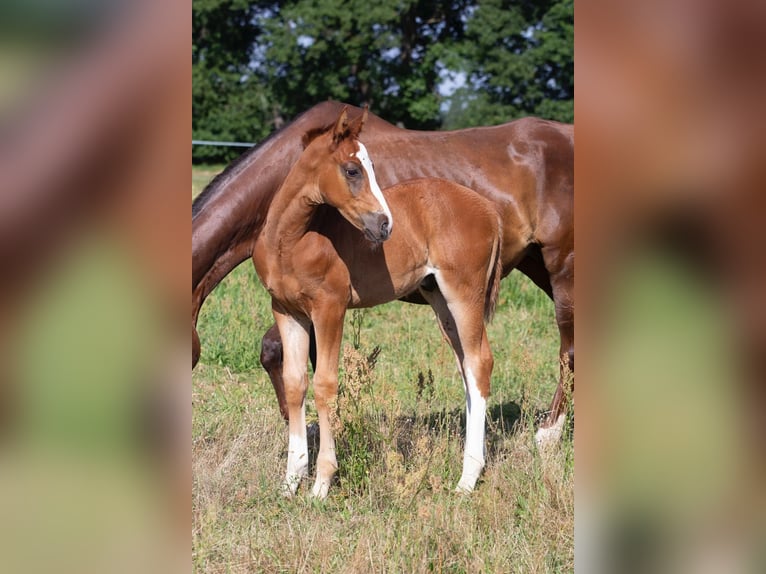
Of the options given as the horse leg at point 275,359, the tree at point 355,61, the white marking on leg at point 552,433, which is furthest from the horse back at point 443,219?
the tree at point 355,61

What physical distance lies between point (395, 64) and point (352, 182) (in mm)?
27692

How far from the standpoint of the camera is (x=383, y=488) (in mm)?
3631

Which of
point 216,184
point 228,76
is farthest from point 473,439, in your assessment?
point 228,76

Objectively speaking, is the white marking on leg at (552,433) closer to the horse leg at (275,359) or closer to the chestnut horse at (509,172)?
the chestnut horse at (509,172)

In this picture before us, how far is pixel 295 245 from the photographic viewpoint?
144 inches

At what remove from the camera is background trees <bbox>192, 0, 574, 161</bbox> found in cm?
2844

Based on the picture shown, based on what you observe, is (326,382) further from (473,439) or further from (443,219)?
(443,219)

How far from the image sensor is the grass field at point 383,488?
2.98 m

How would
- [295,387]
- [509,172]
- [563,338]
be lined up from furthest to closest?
[563,338]
[509,172]
[295,387]
